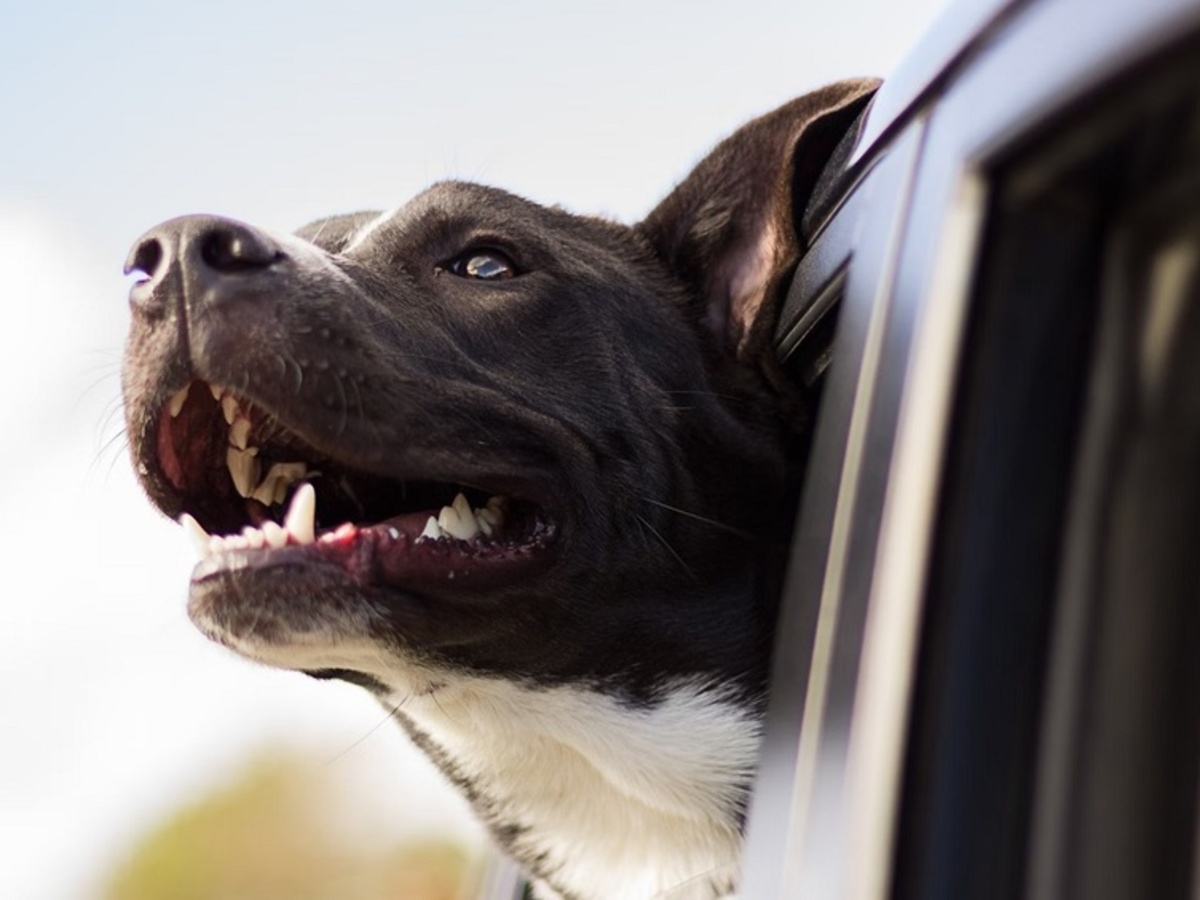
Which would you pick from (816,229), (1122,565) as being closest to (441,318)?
(816,229)

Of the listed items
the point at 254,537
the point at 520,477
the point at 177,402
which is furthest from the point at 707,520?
the point at 177,402

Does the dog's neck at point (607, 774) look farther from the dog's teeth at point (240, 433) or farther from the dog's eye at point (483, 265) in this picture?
the dog's eye at point (483, 265)

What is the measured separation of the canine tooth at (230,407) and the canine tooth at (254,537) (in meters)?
0.20

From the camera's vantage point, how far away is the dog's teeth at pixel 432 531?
2.55 m

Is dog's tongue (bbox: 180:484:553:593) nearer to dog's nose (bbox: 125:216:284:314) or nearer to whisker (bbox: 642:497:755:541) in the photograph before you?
whisker (bbox: 642:497:755:541)

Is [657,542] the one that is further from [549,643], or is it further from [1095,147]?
[1095,147]

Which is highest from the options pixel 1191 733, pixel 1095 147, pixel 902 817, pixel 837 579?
pixel 1095 147

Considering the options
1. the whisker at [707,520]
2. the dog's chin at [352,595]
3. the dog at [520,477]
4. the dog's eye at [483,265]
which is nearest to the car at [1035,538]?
→ the dog at [520,477]

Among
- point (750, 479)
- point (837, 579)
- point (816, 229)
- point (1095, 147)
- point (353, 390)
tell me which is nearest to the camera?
point (1095, 147)

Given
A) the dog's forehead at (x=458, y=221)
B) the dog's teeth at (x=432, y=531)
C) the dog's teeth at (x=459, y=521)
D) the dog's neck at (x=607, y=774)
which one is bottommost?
the dog's neck at (x=607, y=774)

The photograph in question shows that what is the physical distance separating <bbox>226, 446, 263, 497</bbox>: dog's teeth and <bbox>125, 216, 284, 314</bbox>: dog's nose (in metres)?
0.33

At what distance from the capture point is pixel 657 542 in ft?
9.04

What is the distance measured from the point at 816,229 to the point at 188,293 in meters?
0.95

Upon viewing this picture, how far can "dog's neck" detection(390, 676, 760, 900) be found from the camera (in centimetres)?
263
